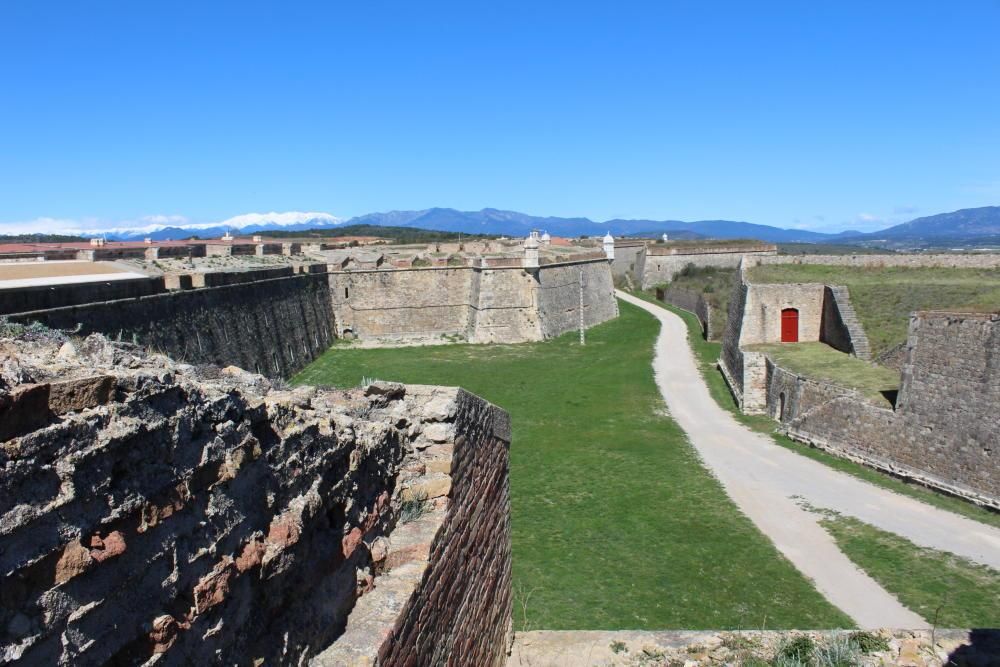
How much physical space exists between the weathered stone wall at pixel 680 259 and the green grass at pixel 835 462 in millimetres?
25211

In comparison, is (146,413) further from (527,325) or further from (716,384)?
(527,325)

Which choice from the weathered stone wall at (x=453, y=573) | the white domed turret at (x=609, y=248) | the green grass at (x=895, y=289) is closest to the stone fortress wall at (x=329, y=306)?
the white domed turret at (x=609, y=248)

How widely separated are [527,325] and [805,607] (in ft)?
81.4

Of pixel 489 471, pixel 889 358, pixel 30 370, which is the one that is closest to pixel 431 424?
pixel 489 471

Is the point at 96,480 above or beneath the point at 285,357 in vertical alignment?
above

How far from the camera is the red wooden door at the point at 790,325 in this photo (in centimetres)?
2547

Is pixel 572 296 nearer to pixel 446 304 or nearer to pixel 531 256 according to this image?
pixel 531 256

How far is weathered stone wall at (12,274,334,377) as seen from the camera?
13.3 meters

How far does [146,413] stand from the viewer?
258 cm

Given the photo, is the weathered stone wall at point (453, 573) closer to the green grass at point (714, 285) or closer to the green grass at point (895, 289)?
the green grass at point (895, 289)

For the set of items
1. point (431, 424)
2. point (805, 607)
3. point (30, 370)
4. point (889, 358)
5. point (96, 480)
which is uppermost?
point (30, 370)

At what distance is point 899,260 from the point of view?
27.7 metres

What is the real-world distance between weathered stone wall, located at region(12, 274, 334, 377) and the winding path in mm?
9793

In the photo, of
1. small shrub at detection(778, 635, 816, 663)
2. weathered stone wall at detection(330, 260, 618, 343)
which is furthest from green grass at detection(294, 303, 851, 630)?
weathered stone wall at detection(330, 260, 618, 343)
